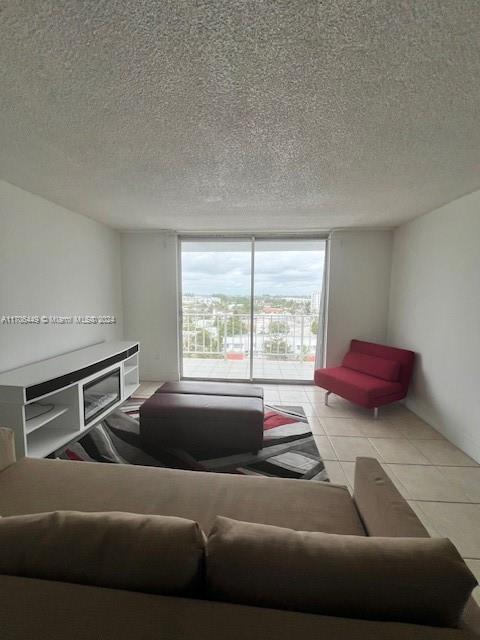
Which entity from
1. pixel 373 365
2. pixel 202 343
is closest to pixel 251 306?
pixel 202 343

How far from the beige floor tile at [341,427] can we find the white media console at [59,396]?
7.92 ft

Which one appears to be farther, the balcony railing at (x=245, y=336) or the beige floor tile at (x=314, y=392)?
the balcony railing at (x=245, y=336)

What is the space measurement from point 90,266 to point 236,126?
9.01 ft

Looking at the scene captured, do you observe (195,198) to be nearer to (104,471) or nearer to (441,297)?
(104,471)

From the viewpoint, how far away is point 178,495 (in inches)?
50.6

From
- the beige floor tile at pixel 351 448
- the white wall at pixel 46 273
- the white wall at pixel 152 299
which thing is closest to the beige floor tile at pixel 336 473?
the beige floor tile at pixel 351 448

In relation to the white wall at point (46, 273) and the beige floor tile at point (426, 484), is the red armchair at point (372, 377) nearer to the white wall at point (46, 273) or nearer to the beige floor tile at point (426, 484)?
the beige floor tile at point (426, 484)

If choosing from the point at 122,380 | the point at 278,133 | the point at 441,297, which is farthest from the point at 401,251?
the point at 122,380

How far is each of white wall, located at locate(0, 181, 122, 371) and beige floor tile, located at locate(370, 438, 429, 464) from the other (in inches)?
134

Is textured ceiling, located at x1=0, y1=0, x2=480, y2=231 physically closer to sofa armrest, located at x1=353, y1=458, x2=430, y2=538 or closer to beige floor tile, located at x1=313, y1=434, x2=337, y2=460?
sofa armrest, located at x1=353, y1=458, x2=430, y2=538

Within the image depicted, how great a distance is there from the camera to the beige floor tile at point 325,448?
231cm

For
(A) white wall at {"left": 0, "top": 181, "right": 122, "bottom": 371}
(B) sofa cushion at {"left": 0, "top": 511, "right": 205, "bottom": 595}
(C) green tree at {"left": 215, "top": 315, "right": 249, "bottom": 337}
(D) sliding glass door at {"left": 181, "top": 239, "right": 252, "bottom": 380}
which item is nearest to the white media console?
(A) white wall at {"left": 0, "top": 181, "right": 122, "bottom": 371}

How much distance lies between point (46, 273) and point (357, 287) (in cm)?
390

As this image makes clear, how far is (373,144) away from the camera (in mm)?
1615
